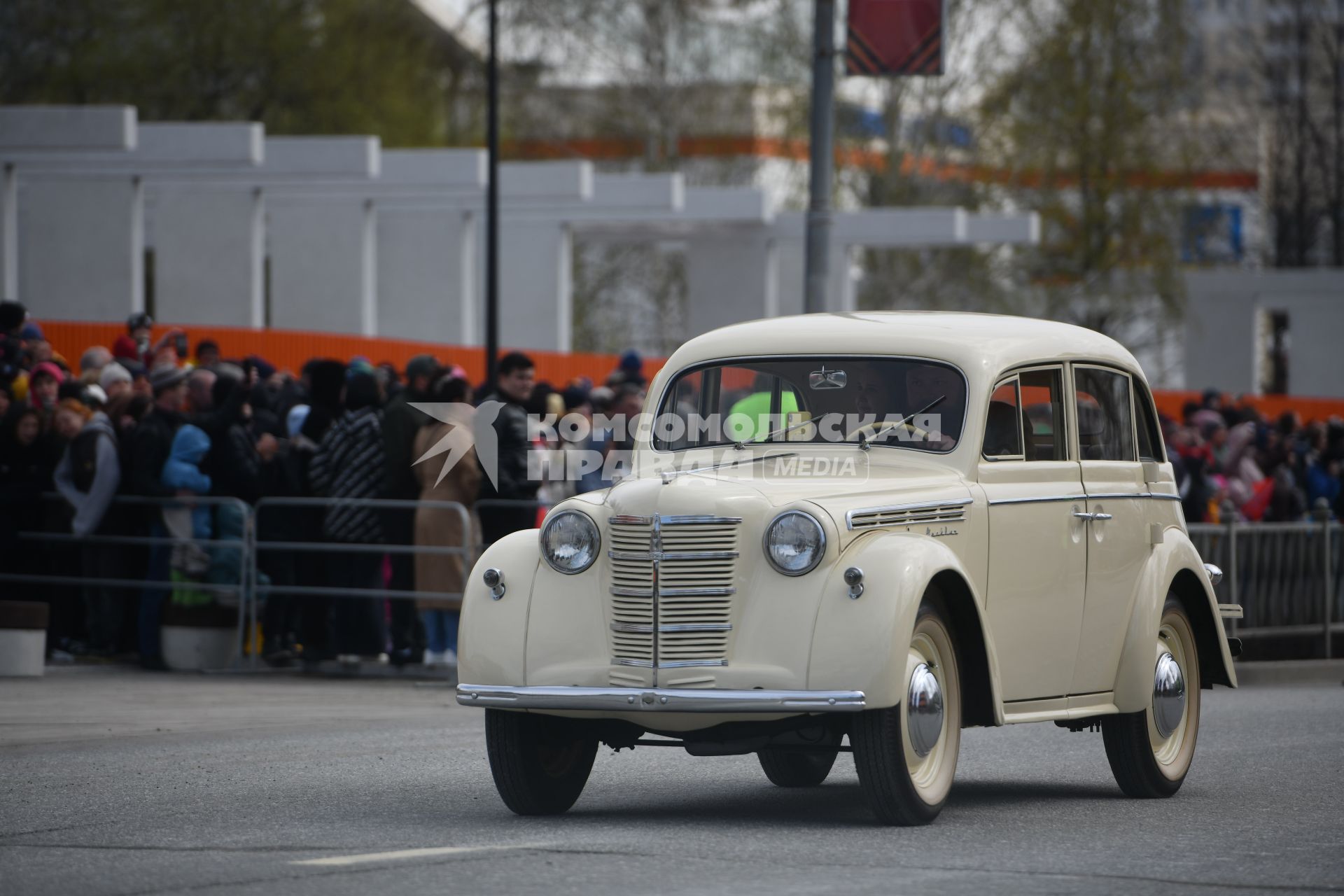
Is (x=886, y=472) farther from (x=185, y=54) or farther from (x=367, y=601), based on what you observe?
(x=185, y=54)

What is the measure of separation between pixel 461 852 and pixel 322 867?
55 cm

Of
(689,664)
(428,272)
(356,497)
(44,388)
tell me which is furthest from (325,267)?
(689,664)

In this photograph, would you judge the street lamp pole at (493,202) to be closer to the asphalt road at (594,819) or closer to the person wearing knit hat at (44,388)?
the person wearing knit hat at (44,388)

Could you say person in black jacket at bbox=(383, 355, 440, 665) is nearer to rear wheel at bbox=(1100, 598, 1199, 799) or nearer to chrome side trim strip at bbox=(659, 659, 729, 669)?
rear wheel at bbox=(1100, 598, 1199, 799)

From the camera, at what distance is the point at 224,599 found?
15867mm

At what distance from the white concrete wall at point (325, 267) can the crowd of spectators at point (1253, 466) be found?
552 inches

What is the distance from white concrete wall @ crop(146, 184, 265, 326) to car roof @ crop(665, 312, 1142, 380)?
22.0 metres

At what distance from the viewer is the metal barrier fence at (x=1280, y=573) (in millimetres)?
18000

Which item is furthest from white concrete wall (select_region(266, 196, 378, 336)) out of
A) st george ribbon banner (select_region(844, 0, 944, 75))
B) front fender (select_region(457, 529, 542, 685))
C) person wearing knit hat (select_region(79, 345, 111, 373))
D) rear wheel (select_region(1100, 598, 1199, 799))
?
front fender (select_region(457, 529, 542, 685))

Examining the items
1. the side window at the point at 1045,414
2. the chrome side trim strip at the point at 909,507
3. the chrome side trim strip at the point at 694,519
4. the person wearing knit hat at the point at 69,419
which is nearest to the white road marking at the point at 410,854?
the chrome side trim strip at the point at 694,519

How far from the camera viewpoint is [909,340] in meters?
9.36

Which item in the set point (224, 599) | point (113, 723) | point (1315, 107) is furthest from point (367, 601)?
point (1315, 107)

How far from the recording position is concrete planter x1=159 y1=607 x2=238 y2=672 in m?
15.8

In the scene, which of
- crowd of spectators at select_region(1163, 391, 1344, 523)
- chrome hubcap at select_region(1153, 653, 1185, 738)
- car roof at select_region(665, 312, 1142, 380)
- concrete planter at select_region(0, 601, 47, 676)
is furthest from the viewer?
crowd of spectators at select_region(1163, 391, 1344, 523)
